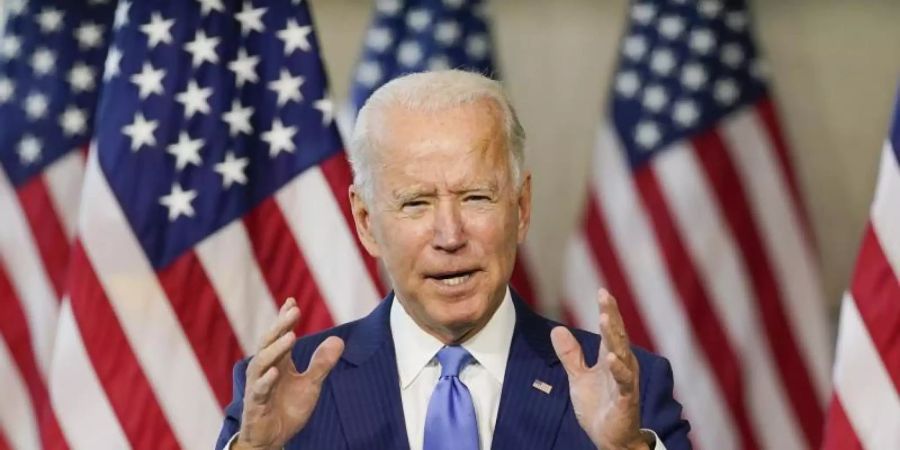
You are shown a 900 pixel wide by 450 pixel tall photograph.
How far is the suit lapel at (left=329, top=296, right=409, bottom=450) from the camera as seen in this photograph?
2188 millimetres

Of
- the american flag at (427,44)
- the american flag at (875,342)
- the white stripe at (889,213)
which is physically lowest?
Result: the american flag at (875,342)

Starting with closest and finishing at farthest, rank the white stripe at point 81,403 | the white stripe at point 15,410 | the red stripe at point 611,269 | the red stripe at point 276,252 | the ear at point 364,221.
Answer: the ear at point 364,221, the white stripe at point 81,403, the red stripe at point 276,252, the white stripe at point 15,410, the red stripe at point 611,269

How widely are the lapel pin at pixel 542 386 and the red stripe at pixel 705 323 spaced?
76.5 inches

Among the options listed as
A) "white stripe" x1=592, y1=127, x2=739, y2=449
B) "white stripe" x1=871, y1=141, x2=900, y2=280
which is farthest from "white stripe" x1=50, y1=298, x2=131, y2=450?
"white stripe" x1=871, y1=141, x2=900, y2=280

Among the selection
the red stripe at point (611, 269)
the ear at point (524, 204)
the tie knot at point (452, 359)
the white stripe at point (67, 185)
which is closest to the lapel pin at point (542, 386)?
the tie knot at point (452, 359)

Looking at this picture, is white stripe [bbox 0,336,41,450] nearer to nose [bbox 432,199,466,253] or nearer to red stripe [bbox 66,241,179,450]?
red stripe [bbox 66,241,179,450]

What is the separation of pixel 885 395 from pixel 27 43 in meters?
2.50

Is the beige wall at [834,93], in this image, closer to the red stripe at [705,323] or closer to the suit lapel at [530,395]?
the red stripe at [705,323]

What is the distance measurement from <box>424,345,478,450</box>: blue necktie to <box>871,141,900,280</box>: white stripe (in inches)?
56.7

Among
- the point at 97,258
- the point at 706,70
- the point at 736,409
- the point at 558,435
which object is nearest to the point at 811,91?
the point at 706,70

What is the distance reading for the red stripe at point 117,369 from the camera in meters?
3.74

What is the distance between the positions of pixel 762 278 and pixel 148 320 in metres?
1.66

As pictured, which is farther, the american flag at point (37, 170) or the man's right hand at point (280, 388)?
the american flag at point (37, 170)

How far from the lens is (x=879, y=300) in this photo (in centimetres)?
330
